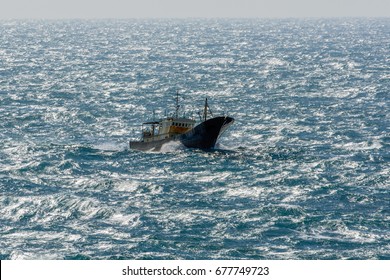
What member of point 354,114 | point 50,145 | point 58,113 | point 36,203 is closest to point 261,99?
point 354,114

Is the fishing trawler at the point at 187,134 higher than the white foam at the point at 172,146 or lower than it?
higher

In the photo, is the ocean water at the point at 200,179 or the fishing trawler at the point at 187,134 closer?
the ocean water at the point at 200,179

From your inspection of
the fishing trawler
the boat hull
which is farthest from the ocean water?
the fishing trawler

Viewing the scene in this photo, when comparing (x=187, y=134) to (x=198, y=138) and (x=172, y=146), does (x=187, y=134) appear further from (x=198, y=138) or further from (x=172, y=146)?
(x=172, y=146)

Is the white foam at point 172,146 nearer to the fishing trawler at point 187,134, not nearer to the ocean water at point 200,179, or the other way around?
the fishing trawler at point 187,134

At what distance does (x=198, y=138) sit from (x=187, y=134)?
1311 mm

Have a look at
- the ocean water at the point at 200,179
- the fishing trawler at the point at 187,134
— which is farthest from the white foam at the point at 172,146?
the ocean water at the point at 200,179

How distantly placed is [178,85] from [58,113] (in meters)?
39.7

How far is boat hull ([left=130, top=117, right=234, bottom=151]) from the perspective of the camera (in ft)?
276

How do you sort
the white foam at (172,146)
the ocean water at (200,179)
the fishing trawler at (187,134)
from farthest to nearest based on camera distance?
the fishing trawler at (187,134)
the white foam at (172,146)
the ocean water at (200,179)

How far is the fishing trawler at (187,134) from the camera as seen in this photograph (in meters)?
84.2

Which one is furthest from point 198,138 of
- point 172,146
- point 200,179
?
point 200,179

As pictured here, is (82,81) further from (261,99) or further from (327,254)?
(327,254)

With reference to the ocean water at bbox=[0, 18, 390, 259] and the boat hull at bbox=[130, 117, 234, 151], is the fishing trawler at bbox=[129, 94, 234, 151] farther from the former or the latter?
the ocean water at bbox=[0, 18, 390, 259]
